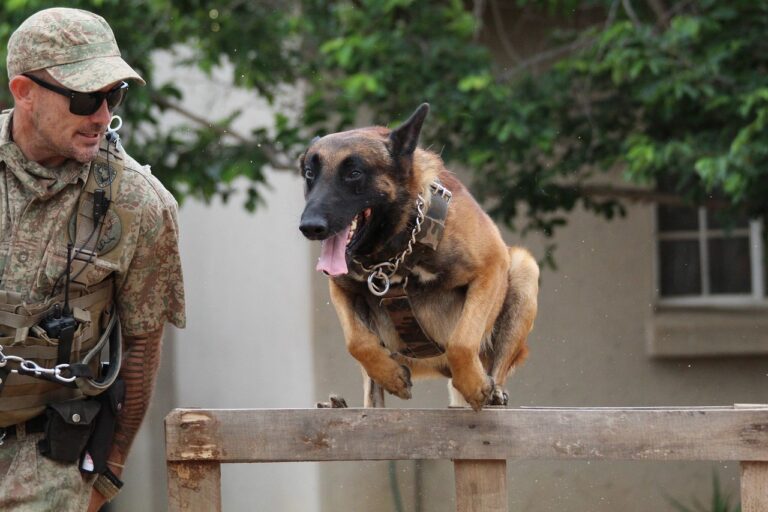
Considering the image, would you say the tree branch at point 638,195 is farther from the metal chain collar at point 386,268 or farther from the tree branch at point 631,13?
the metal chain collar at point 386,268

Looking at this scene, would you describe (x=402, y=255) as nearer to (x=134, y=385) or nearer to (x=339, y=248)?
(x=339, y=248)

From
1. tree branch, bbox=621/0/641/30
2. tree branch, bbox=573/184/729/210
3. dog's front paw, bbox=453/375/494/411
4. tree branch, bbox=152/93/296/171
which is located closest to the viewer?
dog's front paw, bbox=453/375/494/411

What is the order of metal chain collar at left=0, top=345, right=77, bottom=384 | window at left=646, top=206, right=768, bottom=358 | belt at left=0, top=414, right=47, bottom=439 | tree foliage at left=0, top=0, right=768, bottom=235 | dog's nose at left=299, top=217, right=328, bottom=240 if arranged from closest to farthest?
1. metal chain collar at left=0, top=345, right=77, bottom=384
2. belt at left=0, top=414, right=47, bottom=439
3. dog's nose at left=299, top=217, right=328, bottom=240
4. tree foliage at left=0, top=0, right=768, bottom=235
5. window at left=646, top=206, right=768, bottom=358

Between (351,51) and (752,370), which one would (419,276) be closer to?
(351,51)

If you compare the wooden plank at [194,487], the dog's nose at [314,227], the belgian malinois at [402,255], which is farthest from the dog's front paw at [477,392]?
the wooden plank at [194,487]

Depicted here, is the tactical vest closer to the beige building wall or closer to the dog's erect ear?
the dog's erect ear

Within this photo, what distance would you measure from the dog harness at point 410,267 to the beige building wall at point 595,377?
3.89 m

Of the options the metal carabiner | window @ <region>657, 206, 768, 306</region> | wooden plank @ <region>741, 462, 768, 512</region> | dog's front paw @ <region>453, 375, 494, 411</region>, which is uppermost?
window @ <region>657, 206, 768, 306</region>

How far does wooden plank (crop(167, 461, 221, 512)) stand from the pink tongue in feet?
2.26

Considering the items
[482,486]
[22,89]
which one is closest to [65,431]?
[22,89]

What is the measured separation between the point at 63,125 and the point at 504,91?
4042 mm

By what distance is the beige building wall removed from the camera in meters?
8.04

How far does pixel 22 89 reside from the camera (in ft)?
10.8

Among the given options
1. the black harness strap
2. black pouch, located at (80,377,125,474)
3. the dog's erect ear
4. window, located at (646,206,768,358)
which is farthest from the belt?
window, located at (646,206,768,358)
